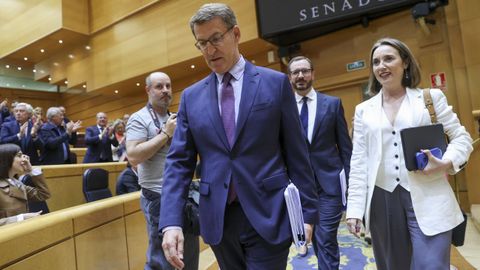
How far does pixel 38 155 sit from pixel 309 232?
4.92 m

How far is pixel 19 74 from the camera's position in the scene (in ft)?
39.2

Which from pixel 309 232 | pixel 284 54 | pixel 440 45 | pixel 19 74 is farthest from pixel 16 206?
pixel 19 74

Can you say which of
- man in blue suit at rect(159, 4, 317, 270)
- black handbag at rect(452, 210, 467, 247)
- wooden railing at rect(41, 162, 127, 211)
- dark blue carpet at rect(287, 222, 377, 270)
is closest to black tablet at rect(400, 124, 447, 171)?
black handbag at rect(452, 210, 467, 247)

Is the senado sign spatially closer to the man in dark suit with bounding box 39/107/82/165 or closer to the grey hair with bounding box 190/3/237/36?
the man in dark suit with bounding box 39/107/82/165

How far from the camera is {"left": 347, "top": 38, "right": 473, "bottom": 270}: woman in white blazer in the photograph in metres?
1.49

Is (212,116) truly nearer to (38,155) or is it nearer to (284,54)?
(38,155)

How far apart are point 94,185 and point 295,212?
2861 millimetres

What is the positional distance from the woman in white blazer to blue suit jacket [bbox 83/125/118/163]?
4.60 meters

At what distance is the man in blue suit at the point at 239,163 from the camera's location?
1.16 m

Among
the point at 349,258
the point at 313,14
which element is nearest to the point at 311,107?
the point at 349,258

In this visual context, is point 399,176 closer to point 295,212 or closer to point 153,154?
point 295,212

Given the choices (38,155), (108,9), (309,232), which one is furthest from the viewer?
(108,9)

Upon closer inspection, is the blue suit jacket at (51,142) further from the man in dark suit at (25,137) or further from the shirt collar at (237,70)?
the shirt collar at (237,70)

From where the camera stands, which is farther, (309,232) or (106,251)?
(106,251)
